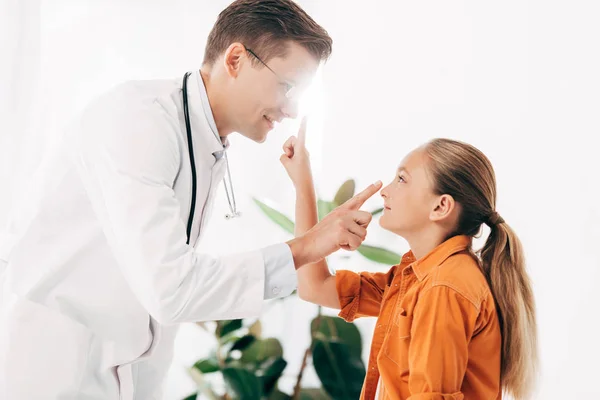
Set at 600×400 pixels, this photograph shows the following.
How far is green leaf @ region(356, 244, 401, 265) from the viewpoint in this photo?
2102mm

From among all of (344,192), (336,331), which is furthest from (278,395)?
(344,192)

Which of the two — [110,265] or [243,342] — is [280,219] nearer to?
[243,342]

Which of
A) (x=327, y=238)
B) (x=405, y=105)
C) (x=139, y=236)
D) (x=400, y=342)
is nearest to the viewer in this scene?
(x=139, y=236)

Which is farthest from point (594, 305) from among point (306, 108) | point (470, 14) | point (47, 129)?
point (47, 129)

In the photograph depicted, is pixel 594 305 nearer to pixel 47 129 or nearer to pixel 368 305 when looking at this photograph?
pixel 368 305

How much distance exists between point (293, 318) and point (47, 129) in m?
1.27

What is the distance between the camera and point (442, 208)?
1439mm

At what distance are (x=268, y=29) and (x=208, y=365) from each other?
1.36 m

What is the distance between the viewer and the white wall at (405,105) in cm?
203

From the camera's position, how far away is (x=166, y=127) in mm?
1209

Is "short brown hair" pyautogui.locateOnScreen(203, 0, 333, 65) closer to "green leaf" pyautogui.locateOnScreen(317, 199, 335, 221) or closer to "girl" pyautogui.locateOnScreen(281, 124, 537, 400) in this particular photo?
"girl" pyautogui.locateOnScreen(281, 124, 537, 400)

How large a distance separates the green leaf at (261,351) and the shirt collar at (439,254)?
102 cm

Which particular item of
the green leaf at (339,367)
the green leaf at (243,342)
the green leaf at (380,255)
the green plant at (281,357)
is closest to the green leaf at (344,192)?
the green plant at (281,357)

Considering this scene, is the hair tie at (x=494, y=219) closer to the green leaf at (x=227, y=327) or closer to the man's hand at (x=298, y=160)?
the man's hand at (x=298, y=160)
